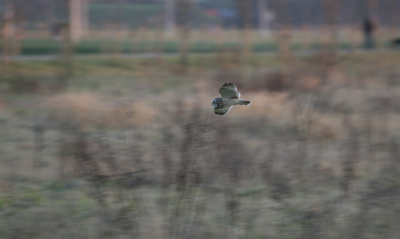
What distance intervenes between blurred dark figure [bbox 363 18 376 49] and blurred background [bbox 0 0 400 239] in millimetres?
6292

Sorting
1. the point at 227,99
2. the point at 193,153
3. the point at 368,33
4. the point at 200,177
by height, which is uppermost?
the point at 368,33

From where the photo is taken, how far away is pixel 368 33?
21219 millimetres

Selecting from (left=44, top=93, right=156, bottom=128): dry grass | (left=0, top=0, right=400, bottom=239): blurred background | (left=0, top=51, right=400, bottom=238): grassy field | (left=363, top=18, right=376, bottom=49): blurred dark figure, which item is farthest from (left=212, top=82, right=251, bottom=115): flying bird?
(left=363, top=18, right=376, bottom=49): blurred dark figure

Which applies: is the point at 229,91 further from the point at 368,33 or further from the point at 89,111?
the point at 368,33

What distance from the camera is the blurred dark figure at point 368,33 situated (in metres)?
21.0

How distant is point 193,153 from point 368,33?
748 inches

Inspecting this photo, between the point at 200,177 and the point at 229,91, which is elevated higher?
the point at 229,91

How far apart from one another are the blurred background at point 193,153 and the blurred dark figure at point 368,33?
6292 mm

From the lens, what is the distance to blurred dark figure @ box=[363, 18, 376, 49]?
21016 millimetres

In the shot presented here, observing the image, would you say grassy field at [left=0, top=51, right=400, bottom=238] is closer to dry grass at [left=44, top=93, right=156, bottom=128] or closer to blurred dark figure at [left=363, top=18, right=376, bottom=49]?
dry grass at [left=44, top=93, right=156, bottom=128]

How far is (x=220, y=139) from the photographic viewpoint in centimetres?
479

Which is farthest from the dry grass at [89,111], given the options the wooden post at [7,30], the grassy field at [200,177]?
the wooden post at [7,30]

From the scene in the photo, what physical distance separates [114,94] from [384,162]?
699 cm

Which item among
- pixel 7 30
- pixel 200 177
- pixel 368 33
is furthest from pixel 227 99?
pixel 368 33
